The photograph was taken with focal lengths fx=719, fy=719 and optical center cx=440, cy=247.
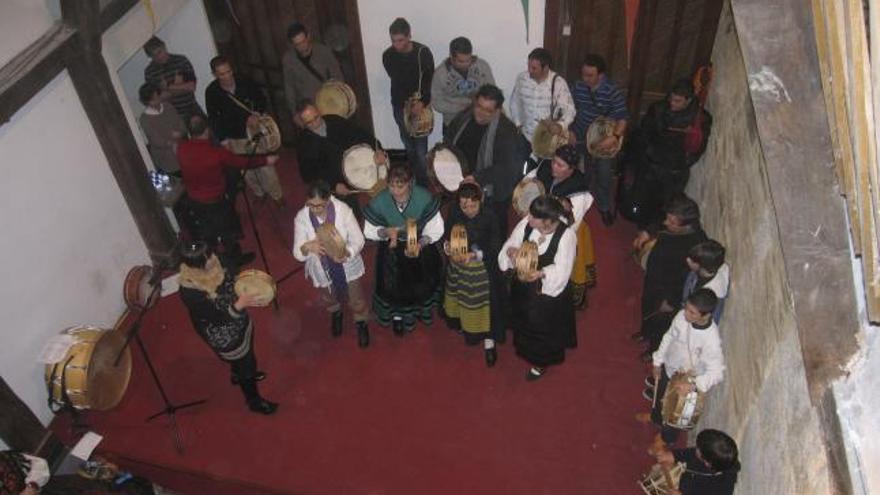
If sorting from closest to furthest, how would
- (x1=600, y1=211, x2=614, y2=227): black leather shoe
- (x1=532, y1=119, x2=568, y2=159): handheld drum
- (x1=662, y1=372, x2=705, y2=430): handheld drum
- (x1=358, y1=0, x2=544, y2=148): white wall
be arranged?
1. (x1=662, y1=372, x2=705, y2=430): handheld drum
2. (x1=532, y1=119, x2=568, y2=159): handheld drum
3. (x1=358, y1=0, x2=544, y2=148): white wall
4. (x1=600, y1=211, x2=614, y2=227): black leather shoe

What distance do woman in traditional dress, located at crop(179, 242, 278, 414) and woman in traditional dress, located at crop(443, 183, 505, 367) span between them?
164cm

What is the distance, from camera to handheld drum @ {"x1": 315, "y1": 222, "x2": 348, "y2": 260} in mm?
5523

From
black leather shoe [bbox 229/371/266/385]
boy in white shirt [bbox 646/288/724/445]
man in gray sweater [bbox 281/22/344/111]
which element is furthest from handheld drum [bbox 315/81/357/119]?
boy in white shirt [bbox 646/288/724/445]

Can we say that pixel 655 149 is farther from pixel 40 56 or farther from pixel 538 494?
pixel 40 56

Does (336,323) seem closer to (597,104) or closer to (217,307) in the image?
(217,307)

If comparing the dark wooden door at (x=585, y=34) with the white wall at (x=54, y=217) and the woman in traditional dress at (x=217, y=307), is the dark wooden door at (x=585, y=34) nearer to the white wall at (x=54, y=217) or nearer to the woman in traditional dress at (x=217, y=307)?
the white wall at (x=54, y=217)

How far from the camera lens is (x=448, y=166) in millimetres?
6164

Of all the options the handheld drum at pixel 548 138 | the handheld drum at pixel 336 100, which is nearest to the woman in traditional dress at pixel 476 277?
the handheld drum at pixel 548 138

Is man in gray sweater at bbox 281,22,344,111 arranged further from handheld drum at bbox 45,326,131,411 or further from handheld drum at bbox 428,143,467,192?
handheld drum at bbox 45,326,131,411

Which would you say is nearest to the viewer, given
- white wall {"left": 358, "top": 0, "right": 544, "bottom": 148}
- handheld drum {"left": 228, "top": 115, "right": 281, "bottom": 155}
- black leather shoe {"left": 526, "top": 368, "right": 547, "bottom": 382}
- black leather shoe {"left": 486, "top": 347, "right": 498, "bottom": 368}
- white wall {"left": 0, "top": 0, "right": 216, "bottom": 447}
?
white wall {"left": 0, "top": 0, "right": 216, "bottom": 447}

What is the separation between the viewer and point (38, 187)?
5.65 m

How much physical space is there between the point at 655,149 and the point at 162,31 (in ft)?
17.7

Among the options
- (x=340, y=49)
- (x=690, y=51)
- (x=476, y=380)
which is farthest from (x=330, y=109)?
(x=690, y=51)

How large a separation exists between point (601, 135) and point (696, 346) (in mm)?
2595
